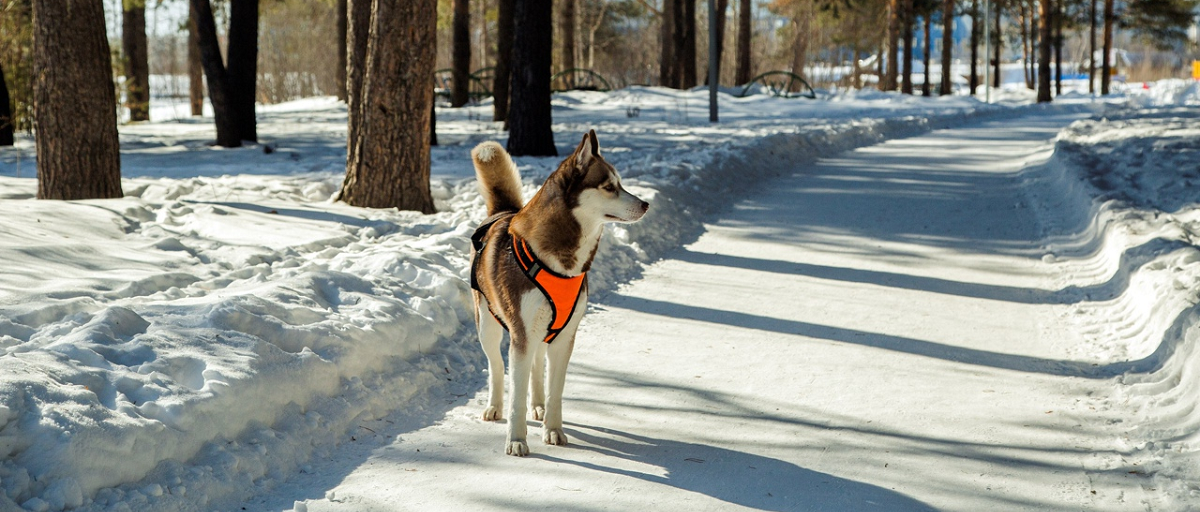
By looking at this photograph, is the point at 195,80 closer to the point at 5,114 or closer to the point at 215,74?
the point at 5,114

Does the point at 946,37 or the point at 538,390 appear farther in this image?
the point at 946,37

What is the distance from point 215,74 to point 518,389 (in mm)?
13808

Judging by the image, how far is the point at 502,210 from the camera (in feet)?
16.9

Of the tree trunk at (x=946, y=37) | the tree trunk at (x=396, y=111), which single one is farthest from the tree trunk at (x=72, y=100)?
the tree trunk at (x=946, y=37)

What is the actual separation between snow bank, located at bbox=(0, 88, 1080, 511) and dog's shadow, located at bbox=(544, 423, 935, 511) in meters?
1.25

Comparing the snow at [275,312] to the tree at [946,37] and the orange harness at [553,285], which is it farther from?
the tree at [946,37]

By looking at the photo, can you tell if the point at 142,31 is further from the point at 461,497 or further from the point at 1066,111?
the point at 1066,111

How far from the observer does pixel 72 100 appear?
31.2 ft

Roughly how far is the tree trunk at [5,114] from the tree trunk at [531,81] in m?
8.05

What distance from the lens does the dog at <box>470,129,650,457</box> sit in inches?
170

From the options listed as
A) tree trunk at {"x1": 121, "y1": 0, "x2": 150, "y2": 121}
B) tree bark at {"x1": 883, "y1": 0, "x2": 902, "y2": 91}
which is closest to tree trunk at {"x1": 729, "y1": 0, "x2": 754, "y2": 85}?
tree bark at {"x1": 883, "y1": 0, "x2": 902, "y2": 91}

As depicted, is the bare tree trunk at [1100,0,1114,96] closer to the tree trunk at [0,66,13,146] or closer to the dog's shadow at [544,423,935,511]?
the tree trunk at [0,66,13,146]

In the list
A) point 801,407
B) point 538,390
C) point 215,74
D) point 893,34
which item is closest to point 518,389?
point 538,390

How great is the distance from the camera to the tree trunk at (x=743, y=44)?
34625mm
